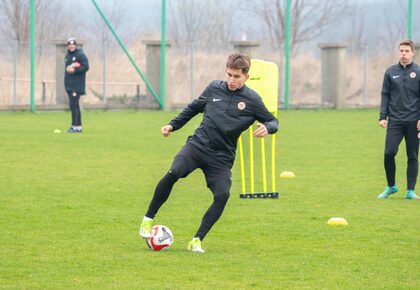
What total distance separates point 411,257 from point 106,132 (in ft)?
48.9

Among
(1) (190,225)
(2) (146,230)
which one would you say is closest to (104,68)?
(1) (190,225)

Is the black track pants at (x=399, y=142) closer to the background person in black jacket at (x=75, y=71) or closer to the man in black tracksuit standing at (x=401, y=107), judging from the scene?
the man in black tracksuit standing at (x=401, y=107)

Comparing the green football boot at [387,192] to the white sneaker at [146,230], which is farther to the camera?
the green football boot at [387,192]

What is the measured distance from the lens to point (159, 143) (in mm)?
20578

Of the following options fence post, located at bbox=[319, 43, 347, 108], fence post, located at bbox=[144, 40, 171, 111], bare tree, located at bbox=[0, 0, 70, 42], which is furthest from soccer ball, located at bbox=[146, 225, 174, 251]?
fence post, located at bbox=[319, 43, 347, 108]

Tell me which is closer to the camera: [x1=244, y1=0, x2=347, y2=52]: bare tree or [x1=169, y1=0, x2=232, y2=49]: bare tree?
[x1=169, y1=0, x2=232, y2=49]: bare tree

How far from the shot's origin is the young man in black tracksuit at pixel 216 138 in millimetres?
8914

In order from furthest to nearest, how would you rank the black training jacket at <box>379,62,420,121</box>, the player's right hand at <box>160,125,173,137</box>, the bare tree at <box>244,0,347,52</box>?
the bare tree at <box>244,0,347,52</box> → the black training jacket at <box>379,62,420,121</box> → the player's right hand at <box>160,125,173,137</box>

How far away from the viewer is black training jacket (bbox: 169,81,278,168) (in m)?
9.06

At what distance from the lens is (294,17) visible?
149ft

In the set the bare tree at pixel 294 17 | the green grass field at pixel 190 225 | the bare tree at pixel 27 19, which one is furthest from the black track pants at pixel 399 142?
the bare tree at pixel 294 17

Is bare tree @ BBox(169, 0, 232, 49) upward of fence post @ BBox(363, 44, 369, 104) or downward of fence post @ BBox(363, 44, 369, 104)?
upward

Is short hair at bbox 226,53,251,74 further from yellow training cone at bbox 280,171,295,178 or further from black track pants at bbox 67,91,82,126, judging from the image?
black track pants at bbox 67,91,82,126

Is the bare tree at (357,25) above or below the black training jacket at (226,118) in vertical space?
above
